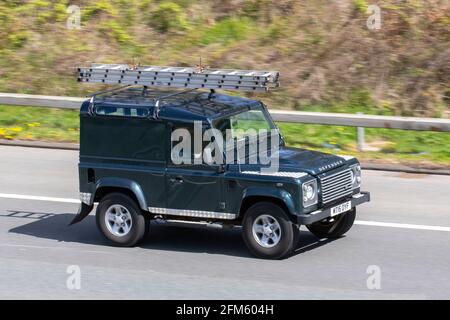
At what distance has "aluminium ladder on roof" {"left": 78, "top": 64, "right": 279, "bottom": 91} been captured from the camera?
40.8 feet

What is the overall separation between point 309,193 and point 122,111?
100 inches

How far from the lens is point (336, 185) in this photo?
40.7 ft

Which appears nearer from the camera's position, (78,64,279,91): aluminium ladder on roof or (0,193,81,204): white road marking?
(78,64,279,91): aluminium ladder on roof

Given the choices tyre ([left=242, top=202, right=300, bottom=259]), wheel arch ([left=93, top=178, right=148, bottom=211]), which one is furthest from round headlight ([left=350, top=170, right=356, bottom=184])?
wheel arch ([left=93, top=178, right=148, bottom=211])

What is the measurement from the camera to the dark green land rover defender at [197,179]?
1198 cm

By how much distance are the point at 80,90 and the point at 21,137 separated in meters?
2.78

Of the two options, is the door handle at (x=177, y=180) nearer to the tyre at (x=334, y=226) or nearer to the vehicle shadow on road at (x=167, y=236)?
the vehicle shadow on road at (x=167, y=236)

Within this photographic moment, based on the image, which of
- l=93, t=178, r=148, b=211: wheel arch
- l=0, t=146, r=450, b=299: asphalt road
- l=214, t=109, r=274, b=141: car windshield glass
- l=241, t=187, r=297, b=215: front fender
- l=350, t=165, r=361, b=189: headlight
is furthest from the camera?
l=350, t=165, r=361, b=189: headlight

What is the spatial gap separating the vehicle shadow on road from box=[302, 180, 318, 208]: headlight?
32.1 inches

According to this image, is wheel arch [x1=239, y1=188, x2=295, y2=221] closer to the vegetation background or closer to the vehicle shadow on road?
the vehicle shadow on road

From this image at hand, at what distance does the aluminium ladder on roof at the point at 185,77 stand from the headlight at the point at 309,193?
128 cm

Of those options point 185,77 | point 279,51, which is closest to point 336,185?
point 185,77

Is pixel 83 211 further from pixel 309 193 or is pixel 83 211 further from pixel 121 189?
pixel 309 193
